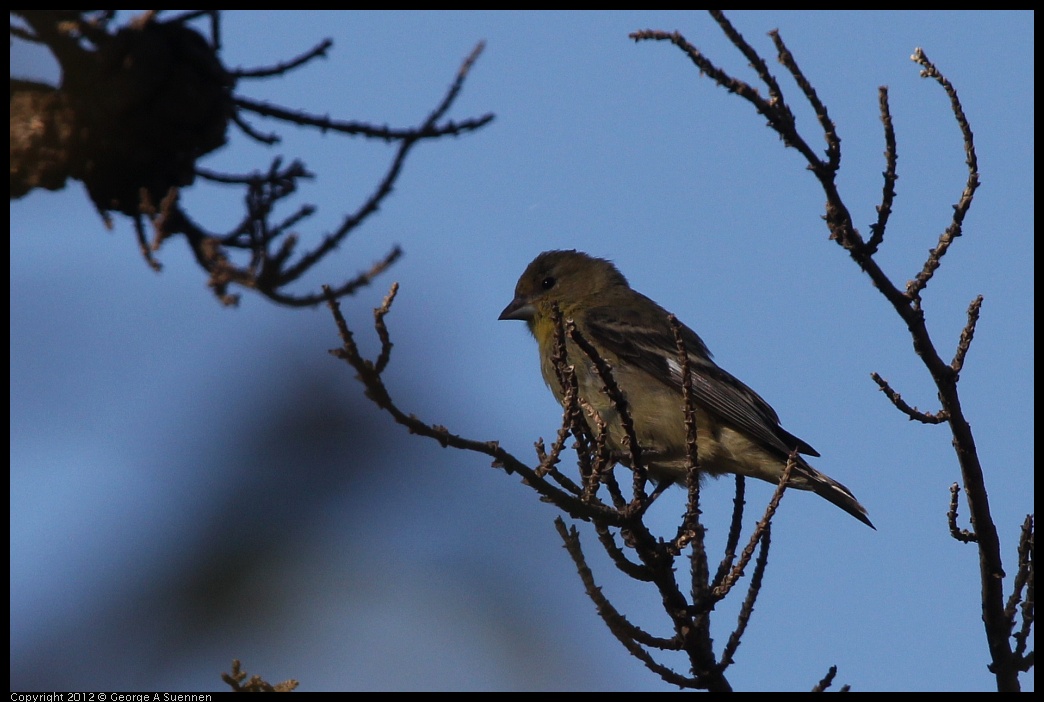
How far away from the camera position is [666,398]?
762cm

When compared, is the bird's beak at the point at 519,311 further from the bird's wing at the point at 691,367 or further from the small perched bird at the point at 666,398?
the bird's wing at the point at 691,367

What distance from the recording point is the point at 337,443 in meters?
5.93

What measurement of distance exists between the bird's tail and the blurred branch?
4378mm

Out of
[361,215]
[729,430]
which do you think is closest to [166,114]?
[361,215]

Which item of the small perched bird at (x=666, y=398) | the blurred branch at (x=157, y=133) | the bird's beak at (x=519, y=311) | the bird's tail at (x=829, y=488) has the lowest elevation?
the blurred branch at (x=157, y=133)

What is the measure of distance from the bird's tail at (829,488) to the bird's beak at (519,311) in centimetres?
260

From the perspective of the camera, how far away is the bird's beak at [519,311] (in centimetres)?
859

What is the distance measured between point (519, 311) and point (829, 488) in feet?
9.58

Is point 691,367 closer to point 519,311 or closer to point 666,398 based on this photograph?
point 666,398

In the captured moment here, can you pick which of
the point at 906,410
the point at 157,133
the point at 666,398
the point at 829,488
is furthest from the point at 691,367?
the point at 157,133

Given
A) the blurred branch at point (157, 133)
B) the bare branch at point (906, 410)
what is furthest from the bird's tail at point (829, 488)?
the blurred branch at point (157, 133)

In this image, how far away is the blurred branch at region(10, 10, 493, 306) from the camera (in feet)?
9.73

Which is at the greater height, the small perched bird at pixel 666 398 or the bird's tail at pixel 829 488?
the small perched bird at pixel 666 398
